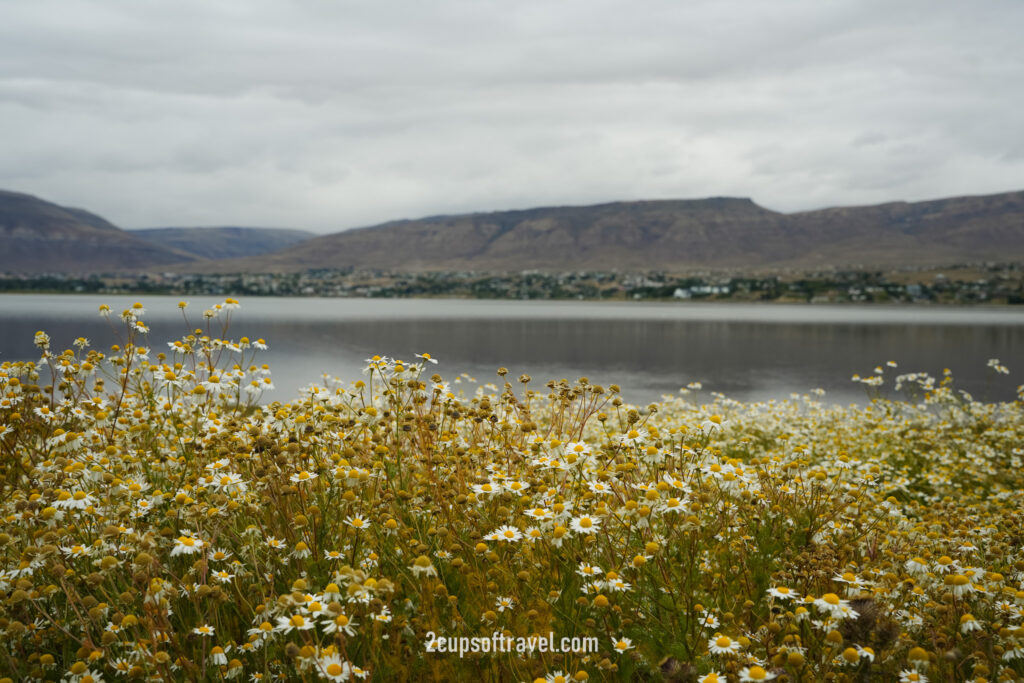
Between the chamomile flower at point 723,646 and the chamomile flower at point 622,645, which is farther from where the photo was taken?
the chamomile flower at point 622,645

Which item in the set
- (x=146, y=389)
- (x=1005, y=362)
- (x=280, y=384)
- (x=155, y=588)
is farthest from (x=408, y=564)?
(x=1005, y=362)

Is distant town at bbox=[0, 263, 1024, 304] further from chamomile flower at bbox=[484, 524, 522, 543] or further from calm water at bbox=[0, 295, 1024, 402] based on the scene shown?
chamomile flower at bbox=[484, 524, 522, 543]

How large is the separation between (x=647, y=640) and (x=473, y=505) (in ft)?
4.55

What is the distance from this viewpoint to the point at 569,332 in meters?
59.8

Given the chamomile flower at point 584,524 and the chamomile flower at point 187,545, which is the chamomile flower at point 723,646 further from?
the chamomile flower at point 187,545

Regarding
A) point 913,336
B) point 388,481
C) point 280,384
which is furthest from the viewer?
point 913,336

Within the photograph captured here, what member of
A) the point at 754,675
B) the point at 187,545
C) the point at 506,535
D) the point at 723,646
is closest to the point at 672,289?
the point at 506,535

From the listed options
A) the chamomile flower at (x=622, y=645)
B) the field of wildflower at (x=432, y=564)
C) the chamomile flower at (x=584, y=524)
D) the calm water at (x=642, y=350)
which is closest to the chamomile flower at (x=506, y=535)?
the field of wildflower at (x=432, y=564)

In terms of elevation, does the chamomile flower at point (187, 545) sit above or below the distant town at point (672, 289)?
below

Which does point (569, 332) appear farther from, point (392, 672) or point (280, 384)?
point (392, 672)

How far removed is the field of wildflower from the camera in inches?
126

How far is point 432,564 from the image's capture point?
12.4ft

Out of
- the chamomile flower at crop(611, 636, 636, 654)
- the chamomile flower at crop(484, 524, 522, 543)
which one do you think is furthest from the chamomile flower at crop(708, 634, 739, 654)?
the chamomile flower at crop(484, 524, 522, 543)

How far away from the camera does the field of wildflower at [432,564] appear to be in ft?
10.5
